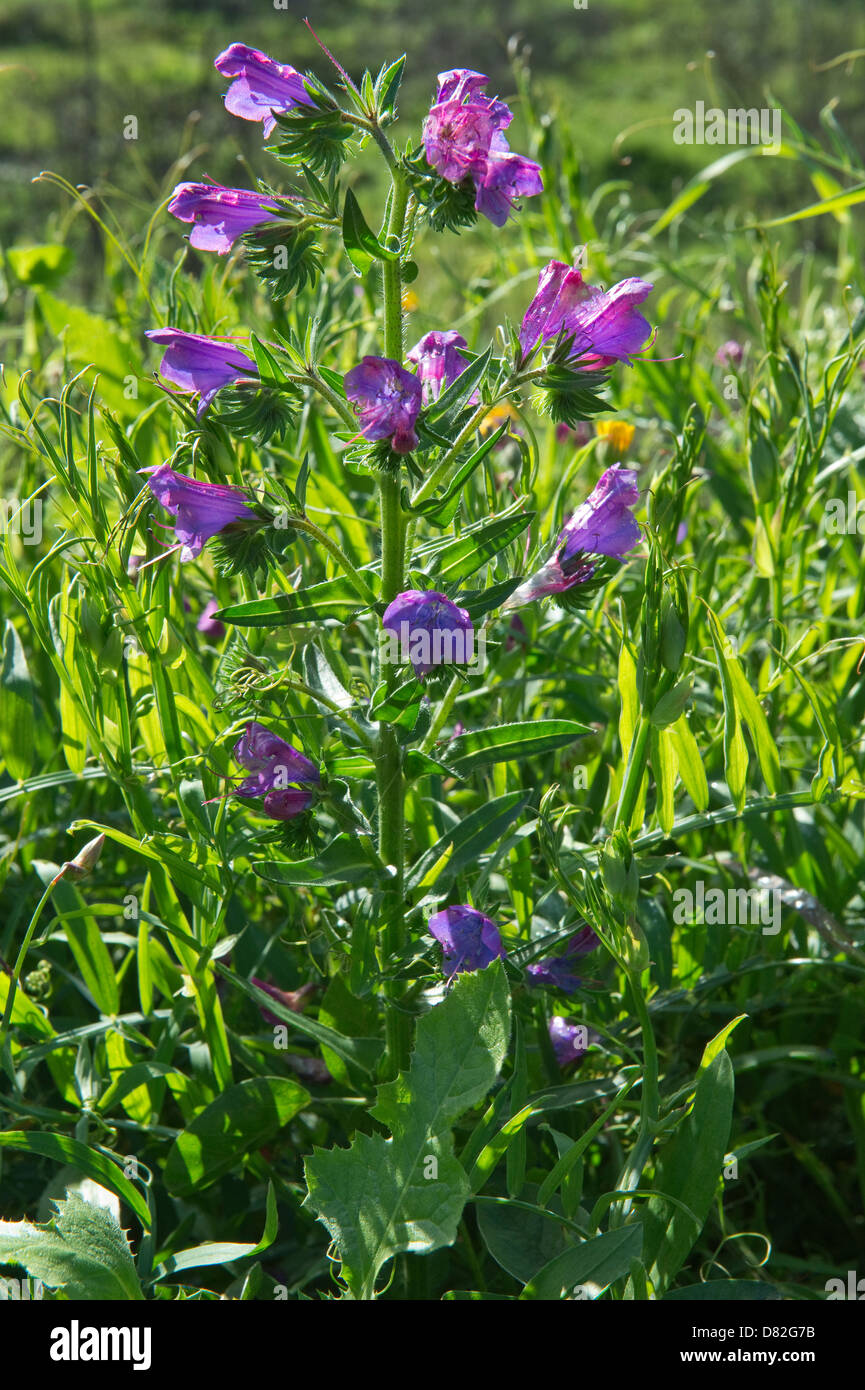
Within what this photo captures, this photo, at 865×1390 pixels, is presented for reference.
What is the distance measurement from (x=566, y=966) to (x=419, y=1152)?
241 mm

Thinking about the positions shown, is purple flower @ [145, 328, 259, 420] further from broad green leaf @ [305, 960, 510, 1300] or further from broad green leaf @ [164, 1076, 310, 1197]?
broad green leaf @ [164, 1076, 310, 1197]

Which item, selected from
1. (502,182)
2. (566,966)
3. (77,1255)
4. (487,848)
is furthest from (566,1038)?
(502,182)

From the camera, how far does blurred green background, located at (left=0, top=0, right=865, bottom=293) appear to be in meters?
5.67

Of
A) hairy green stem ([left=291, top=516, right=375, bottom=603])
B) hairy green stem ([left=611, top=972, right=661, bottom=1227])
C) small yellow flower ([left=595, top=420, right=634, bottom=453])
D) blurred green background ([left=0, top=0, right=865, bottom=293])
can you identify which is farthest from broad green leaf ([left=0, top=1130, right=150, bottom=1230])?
blurred green background ([left=0, top=0, right=865, bottom=293])

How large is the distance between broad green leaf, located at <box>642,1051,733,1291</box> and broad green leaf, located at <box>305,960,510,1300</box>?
17 cm

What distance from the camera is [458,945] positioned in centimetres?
86

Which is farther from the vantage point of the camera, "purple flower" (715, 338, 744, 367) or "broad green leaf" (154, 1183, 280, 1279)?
"purple flower" (715, 338, 744, 367)

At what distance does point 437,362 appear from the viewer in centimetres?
94

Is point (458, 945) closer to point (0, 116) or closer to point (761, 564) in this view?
point (761, 564)

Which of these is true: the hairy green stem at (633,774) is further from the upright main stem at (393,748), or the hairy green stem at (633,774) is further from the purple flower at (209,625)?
the purple flower at (209,625)

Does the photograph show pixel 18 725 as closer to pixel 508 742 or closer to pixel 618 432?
pixel 508 742

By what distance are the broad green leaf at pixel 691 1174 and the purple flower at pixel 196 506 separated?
0.52 metres
